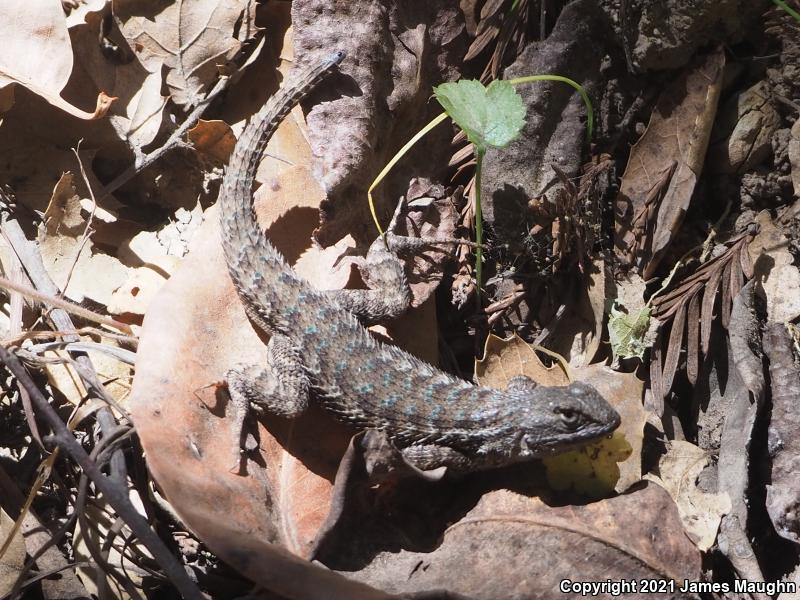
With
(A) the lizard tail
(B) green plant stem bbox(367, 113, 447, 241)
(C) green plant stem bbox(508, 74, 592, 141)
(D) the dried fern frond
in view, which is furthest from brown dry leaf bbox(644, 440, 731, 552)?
(A) the lizard tail

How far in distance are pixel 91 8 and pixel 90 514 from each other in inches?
112

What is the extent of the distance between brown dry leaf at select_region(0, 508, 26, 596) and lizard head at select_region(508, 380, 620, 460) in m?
2.46

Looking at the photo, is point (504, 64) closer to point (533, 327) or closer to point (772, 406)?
point (533, 327)

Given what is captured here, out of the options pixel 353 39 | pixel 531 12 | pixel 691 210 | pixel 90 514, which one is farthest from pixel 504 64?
pixel 90 514

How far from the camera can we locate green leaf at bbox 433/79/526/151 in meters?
3.60

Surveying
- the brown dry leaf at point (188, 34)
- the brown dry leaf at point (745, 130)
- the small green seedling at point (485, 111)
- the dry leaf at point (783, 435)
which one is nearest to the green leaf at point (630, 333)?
the dry leaf at point (783, 435)

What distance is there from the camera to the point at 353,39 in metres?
4.09

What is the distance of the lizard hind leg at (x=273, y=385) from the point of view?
12.3 ft

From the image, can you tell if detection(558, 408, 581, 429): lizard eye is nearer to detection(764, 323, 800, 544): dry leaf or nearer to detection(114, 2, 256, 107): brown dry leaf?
detection(764, 323, 800, 544): dry leaf

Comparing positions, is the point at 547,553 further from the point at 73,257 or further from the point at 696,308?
the point at 73,257

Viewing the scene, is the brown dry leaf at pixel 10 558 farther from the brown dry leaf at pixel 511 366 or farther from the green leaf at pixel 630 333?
the green leaf at pixel 630 333

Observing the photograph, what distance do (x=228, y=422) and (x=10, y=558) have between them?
3.71 ft

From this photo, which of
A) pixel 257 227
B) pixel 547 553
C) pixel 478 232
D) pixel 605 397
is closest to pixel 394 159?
pixel 478 232

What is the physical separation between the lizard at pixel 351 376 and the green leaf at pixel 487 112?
2.66 feet
